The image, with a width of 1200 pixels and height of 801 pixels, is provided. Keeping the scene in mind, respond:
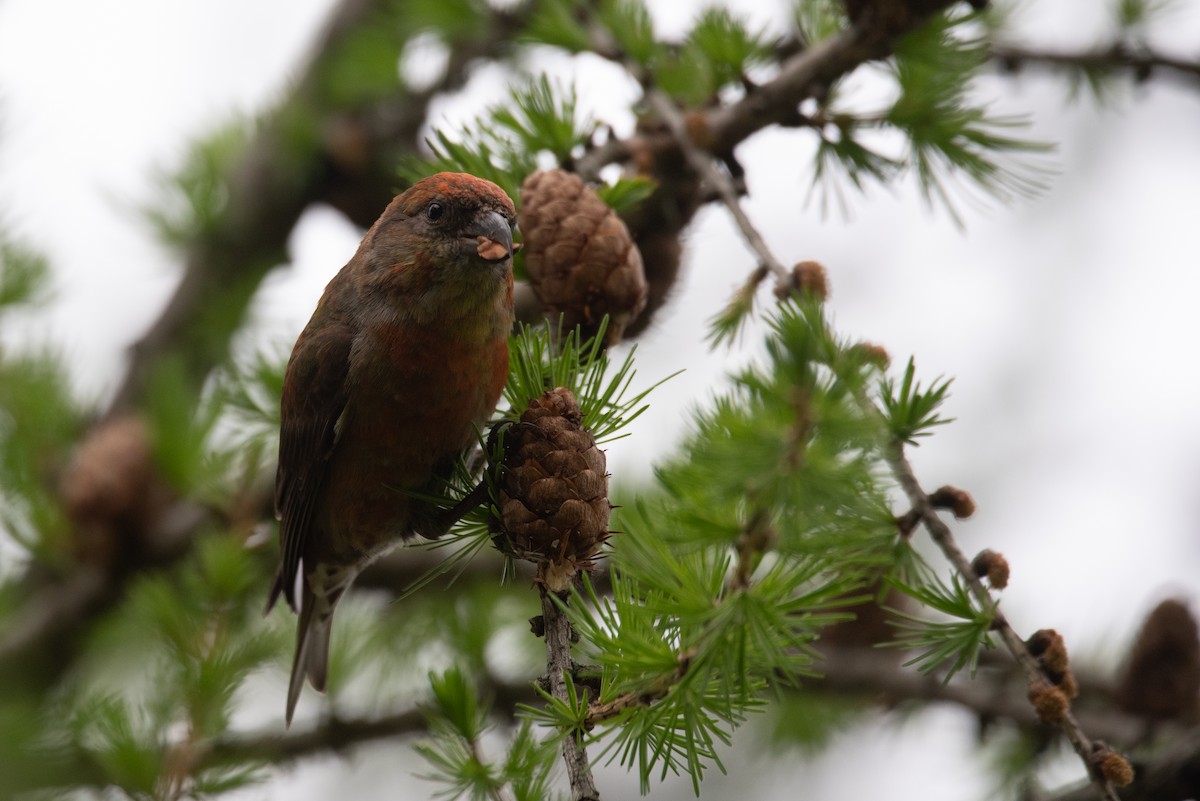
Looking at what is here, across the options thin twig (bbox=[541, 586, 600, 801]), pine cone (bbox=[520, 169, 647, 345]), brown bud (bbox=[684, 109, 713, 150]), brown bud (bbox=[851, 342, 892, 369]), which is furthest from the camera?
brown bud (bbox=[684, 109, 713, 150])

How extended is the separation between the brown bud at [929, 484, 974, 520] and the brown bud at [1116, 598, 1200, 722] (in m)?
1.35

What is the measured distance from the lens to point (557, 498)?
1.84 m

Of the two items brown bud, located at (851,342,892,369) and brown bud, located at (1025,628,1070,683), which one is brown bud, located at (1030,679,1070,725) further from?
brown bud, located at (851,342,892,369)

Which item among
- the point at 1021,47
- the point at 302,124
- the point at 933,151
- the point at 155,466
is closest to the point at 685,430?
the point at 933,151

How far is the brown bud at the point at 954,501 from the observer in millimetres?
1761

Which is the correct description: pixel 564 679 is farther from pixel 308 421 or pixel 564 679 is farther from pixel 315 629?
pixel 315 629

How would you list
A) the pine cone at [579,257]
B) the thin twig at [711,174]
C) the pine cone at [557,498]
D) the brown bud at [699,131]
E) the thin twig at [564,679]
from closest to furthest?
the thin twig at [564,679]
the pine cone at [557,498]
the thin twig at [711,174]
the pine cone at [579,257]
the brown bud at [699,131]

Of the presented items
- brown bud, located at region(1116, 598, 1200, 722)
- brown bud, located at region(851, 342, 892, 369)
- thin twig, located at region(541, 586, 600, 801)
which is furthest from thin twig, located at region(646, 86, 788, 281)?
brown bud, located at region(1116, 598, 1200, 722)

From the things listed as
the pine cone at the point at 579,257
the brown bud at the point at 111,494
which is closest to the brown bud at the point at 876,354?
the pine cone at the point at 579,257

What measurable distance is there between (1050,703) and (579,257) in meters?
1.31

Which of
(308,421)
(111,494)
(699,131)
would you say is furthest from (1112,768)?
(111,494)

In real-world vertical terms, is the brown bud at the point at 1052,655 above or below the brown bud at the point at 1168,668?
above

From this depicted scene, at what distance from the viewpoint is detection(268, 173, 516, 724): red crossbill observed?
9.02 ft

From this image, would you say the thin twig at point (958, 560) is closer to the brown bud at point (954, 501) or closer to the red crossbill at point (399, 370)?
the brown bud at point (954, 501)
